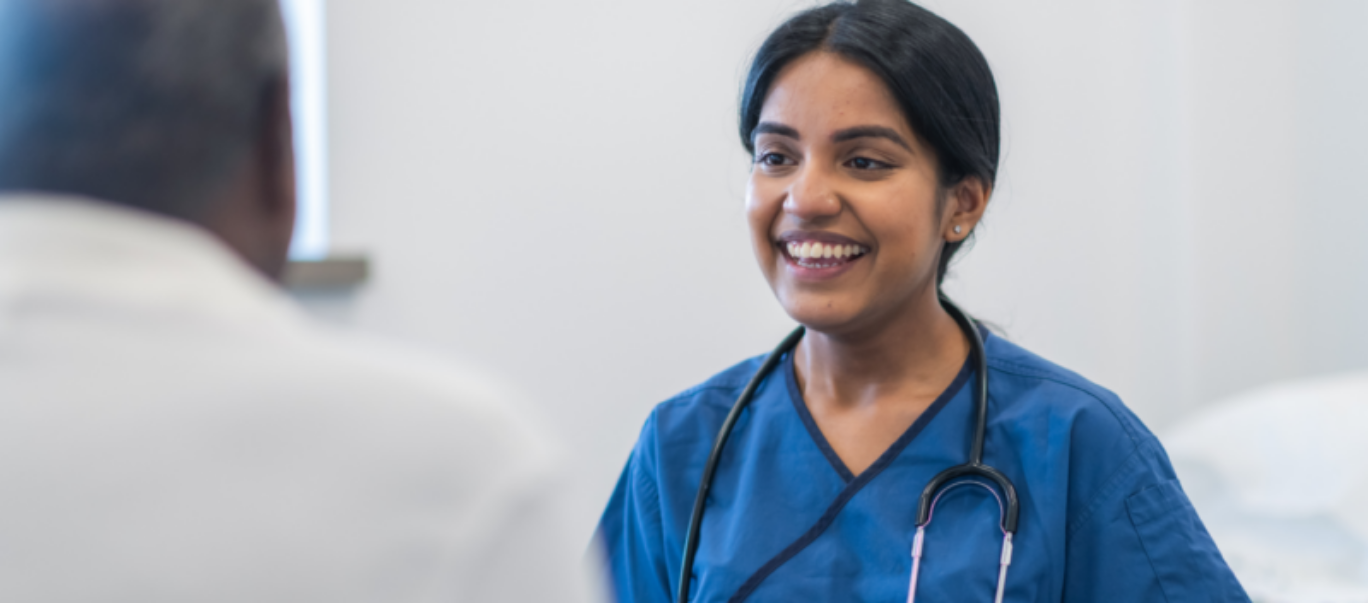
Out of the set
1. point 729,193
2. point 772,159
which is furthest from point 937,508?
point 729,193

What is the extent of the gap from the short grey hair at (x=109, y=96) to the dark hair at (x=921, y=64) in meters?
0.76

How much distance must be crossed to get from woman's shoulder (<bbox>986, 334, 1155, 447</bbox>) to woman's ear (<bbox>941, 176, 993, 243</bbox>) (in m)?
0.12

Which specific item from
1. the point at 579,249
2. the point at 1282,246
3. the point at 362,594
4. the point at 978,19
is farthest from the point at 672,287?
the point at 362,594

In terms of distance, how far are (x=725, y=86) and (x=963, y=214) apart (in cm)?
100

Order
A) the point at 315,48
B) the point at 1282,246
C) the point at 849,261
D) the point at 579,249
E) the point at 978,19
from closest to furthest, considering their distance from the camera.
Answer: the point at 849,261, the point at 315,48, the point at 579,249, the point at 978,19, the point at 1282,246

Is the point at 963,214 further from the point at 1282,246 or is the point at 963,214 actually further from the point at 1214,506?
the point at 1282,246

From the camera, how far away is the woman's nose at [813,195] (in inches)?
43.1

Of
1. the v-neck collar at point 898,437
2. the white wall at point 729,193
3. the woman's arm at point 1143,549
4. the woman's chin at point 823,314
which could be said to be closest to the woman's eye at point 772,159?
the woman's chin at point 823,314

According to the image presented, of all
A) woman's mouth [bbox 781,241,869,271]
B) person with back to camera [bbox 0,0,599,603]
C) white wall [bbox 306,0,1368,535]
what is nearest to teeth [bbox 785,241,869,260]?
woman's mouth [bbox 781,241,869,271]

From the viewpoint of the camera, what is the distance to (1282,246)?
250 cm

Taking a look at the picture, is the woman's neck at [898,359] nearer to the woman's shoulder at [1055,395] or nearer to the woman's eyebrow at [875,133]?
the woman's shoulder at [1055,395]

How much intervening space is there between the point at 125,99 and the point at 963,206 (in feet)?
2.96

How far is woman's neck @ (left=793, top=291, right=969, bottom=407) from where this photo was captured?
45.1 inches

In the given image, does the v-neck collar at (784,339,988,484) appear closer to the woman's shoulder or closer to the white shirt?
the woman's shoulder
